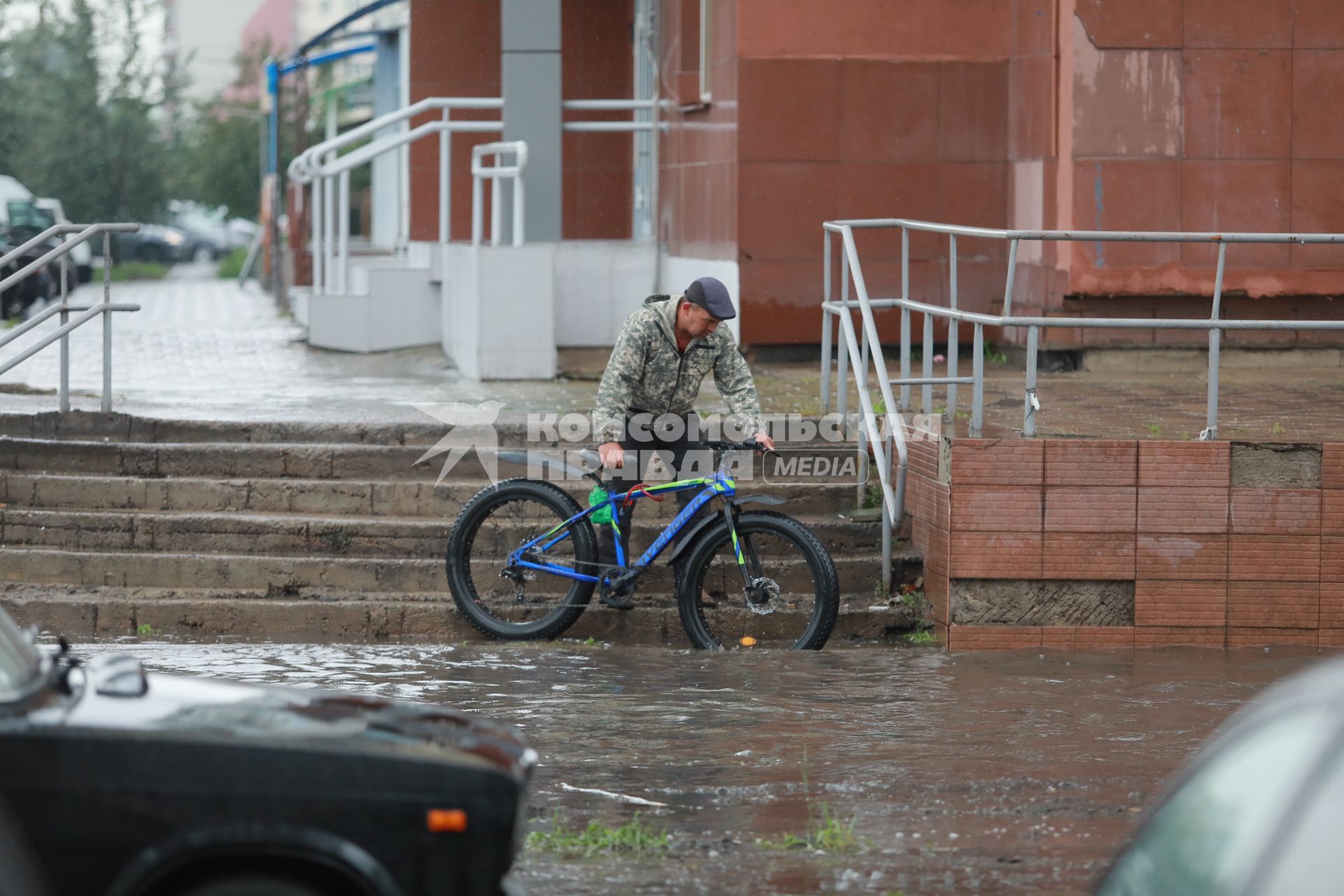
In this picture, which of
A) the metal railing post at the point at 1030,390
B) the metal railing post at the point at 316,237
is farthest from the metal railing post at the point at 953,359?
the metal railing post at the point at 316,237

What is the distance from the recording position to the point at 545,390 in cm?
1241

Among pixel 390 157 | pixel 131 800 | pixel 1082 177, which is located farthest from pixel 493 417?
pixel 390 157

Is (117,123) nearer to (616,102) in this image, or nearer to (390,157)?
(390,157)

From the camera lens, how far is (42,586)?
29.3ft

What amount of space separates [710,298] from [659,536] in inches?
56.2

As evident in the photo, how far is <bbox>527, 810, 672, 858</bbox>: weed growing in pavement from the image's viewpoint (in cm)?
530

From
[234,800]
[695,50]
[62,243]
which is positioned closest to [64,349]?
[62,243]

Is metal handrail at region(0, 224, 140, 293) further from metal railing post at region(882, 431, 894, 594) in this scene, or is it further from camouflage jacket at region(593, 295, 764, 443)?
metal railing post at region(882, 431, 894, 594)

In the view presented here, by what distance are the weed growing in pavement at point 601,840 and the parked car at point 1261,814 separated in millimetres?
2337

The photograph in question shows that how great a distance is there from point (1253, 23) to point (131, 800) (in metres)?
10.8

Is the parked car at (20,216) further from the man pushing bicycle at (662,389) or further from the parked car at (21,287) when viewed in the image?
the man pushing bicycle at (662,389)

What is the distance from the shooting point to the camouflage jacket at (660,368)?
8.09 metres

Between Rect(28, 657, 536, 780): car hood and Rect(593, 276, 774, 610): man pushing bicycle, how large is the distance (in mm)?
3656

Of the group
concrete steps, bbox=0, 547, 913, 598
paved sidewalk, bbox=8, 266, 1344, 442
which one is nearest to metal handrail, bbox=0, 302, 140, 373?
paved sidewalk, bbox=8, 266, 1344, 442
